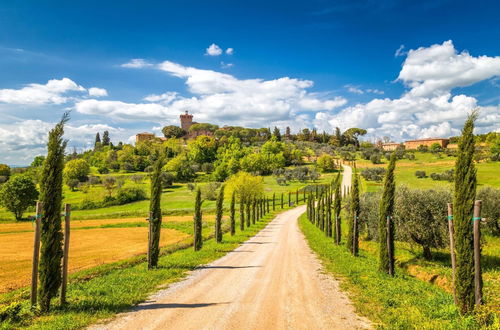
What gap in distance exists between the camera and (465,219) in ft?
29.1

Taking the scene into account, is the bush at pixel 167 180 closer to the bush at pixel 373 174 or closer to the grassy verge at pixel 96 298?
the bush at pixel 373 174

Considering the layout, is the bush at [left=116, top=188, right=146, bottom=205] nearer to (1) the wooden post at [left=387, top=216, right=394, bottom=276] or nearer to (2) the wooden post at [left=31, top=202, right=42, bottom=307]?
(2) the wooden post at [left=31, top=202, right=42, bottom=307]

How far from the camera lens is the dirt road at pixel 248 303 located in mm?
7672

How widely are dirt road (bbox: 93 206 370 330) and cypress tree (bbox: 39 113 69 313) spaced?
2.73m

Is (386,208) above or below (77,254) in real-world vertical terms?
above

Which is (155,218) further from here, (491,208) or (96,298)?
(491,208)

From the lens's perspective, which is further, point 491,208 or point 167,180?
point 167,180

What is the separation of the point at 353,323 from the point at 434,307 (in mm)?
3218

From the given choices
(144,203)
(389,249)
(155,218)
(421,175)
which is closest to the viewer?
(389,249)

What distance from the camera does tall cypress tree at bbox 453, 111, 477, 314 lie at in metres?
8.62

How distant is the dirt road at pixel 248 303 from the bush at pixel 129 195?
76.9 meters

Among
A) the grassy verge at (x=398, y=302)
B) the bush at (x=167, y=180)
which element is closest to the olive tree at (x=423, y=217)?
the grassy verge at (x=398, y=302)

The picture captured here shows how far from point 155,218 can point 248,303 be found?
331 inches

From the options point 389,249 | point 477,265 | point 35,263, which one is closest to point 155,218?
point 35,263
